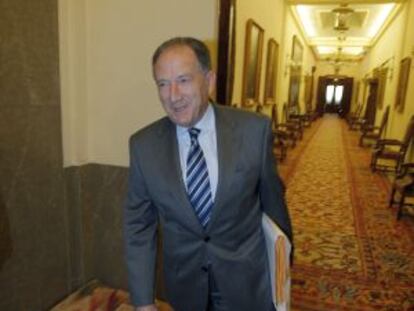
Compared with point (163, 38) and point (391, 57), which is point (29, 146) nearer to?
point (163, 38)

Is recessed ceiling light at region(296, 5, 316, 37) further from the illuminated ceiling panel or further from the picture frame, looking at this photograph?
the picture frame

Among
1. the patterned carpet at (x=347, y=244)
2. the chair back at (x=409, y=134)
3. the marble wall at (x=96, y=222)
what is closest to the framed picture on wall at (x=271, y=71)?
the patterned carpet at (x=347, y=244)

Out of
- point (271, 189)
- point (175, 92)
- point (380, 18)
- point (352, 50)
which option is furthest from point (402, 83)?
point (352, 50)

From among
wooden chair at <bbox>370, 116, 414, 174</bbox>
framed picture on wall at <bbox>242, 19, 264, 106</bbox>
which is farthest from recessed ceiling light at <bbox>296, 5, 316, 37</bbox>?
framed picture on wall at <bbox>242, 19, 264, 106</bbox>

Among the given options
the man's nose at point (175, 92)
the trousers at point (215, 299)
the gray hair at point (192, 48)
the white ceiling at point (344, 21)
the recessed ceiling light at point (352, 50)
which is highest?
the white ceiling at point (344, 21)

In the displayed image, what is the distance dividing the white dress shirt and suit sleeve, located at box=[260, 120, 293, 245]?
0.61ft

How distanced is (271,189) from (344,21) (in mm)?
8073

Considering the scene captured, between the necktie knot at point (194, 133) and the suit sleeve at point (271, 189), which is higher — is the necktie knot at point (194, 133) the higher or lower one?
the higher one

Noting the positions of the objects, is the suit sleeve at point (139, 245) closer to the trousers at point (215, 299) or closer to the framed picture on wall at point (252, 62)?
the trousers at point (215, 299)

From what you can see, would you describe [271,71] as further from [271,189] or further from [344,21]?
[271,189]

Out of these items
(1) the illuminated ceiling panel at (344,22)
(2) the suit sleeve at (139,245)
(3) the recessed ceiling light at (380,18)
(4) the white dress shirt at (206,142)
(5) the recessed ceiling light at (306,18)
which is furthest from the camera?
(5) the recessed ceiling light at (306,18)

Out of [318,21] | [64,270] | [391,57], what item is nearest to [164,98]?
[64,270]

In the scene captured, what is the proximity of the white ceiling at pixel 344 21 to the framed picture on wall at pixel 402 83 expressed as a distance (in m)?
1.41

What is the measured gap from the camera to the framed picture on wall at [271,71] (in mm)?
6629
